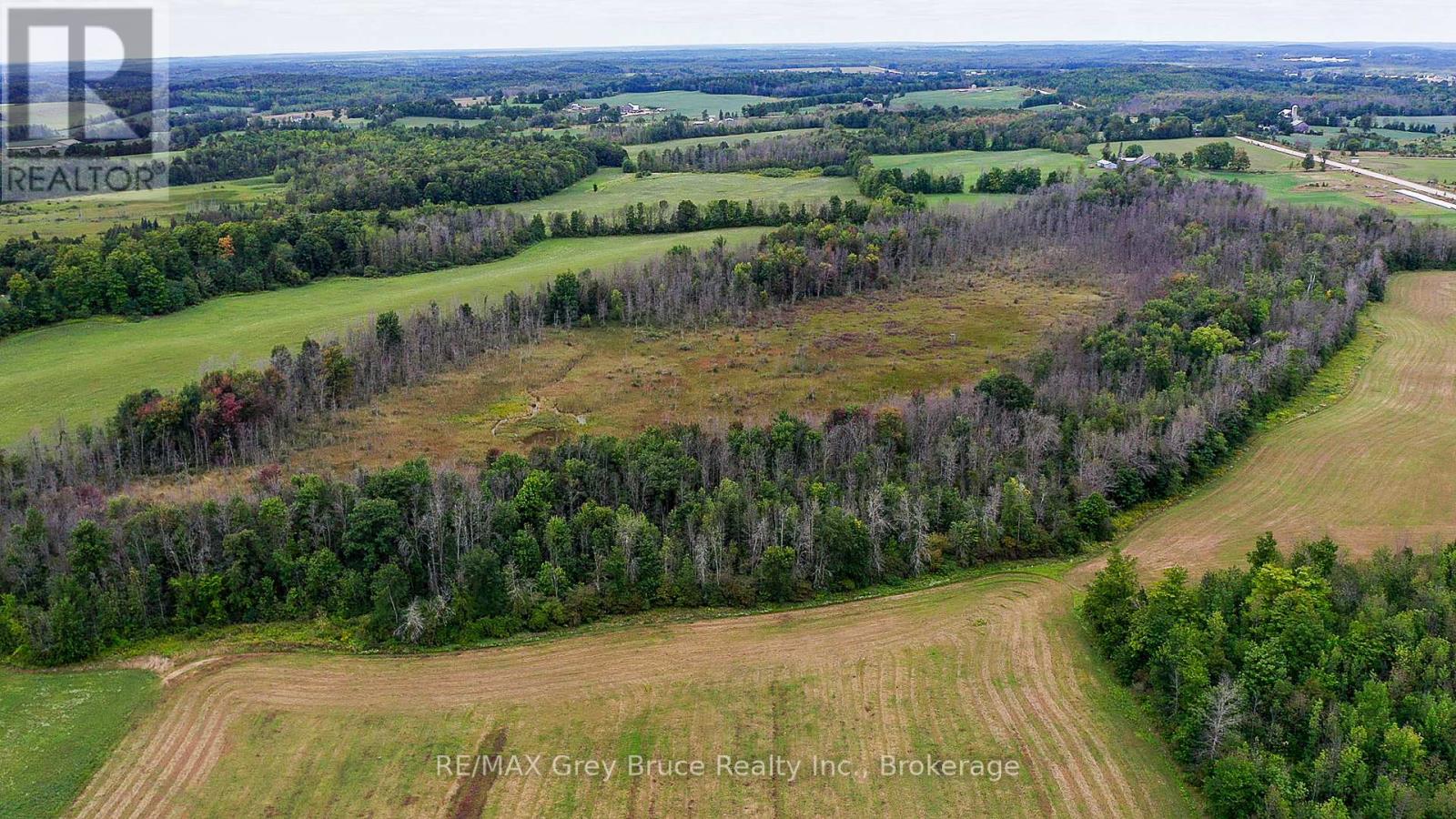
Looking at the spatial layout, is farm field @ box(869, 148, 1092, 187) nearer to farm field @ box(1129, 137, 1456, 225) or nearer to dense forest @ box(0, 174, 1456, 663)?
farm field @ box(1129, 137, 1456, 225)

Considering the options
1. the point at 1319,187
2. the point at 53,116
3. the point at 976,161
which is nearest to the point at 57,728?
the point at 976,161

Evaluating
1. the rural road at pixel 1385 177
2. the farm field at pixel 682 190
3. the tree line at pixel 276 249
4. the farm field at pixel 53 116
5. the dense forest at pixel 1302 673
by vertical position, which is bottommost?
the dense forest at pixel 1302 673

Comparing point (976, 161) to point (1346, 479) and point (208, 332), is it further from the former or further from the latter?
point (208, 332)

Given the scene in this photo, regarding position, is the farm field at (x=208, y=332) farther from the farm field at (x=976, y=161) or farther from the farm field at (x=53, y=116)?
the farm field at (x=53, y=116)

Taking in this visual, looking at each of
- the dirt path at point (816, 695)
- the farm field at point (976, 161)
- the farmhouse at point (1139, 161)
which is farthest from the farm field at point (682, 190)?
the dirt path at point (816, 695)

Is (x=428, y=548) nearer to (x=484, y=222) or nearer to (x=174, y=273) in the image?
(x=174, y=273)

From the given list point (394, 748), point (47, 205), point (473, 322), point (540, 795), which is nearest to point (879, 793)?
point (540, 795)
